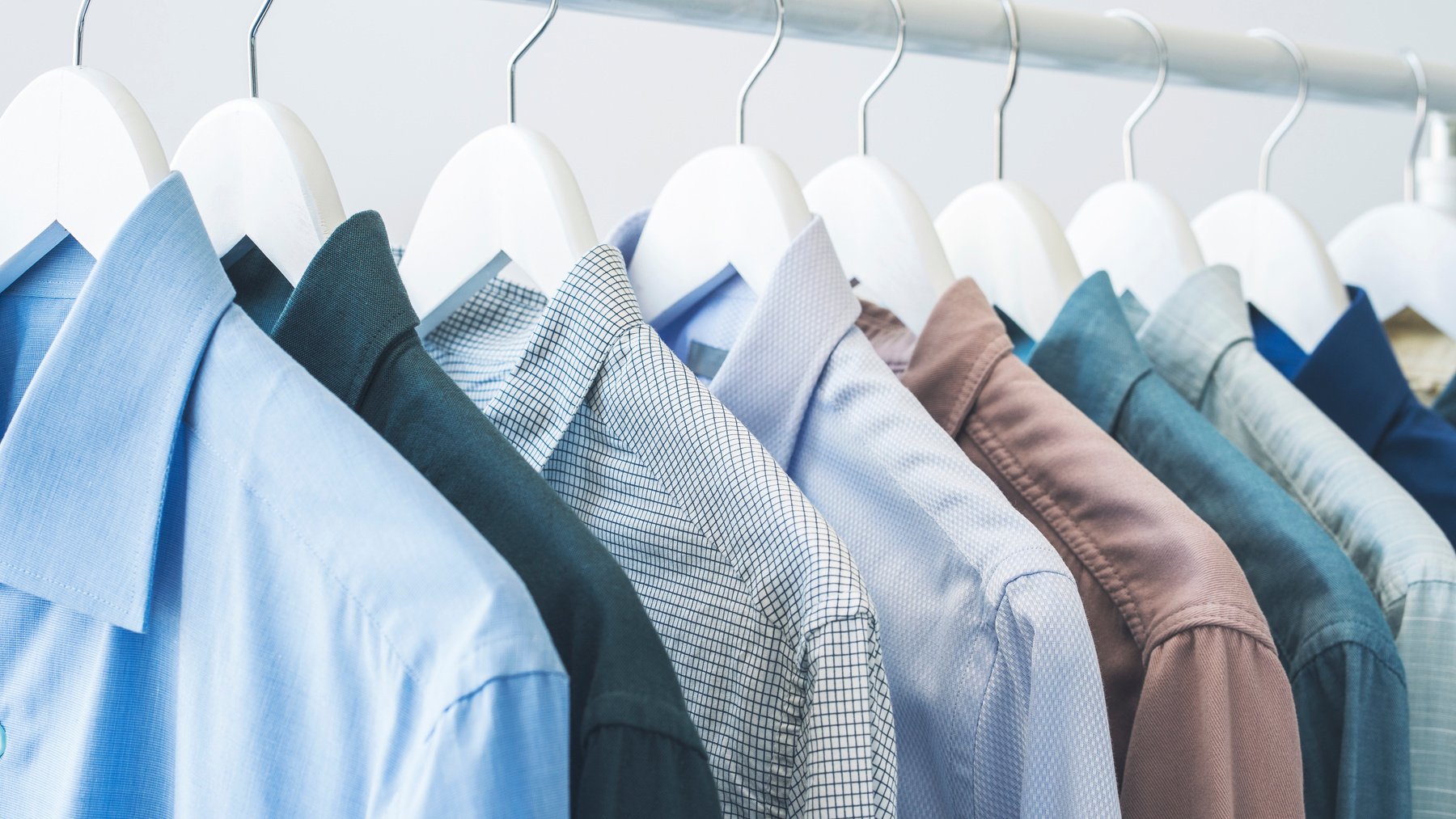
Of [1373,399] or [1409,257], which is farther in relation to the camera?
[1409,257]

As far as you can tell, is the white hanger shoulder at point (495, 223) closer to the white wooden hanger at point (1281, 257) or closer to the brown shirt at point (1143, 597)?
the brown shirt at point (1143, 597)

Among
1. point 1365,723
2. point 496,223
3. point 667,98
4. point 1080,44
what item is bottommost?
point 1365,723

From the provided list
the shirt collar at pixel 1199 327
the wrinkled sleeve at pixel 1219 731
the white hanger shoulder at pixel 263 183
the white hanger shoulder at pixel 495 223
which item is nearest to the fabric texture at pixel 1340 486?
the shirt collar at pixel 1199 327

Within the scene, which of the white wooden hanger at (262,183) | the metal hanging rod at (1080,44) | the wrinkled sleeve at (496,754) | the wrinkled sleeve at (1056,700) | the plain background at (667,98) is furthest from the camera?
the plain background at (667,98)

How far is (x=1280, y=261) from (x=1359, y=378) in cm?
14

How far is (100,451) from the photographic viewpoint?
1.35ft

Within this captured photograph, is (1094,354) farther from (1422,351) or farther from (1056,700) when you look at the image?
(1422,351)

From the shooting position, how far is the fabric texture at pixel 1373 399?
698mm

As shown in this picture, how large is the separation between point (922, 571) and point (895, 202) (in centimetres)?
25

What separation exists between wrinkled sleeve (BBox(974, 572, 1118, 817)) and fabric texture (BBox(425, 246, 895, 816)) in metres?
0.06

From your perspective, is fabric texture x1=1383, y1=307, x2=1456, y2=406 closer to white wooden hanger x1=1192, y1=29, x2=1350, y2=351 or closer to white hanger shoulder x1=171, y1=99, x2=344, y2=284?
white wooden hanger x1=1192, y1=29, x2=1350, y2=351

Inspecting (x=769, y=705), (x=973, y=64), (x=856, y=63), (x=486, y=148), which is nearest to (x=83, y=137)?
(x=486, y=148)

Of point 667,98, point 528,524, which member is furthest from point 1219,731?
point 667,98

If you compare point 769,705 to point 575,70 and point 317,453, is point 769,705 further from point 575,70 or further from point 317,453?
point 575,70
